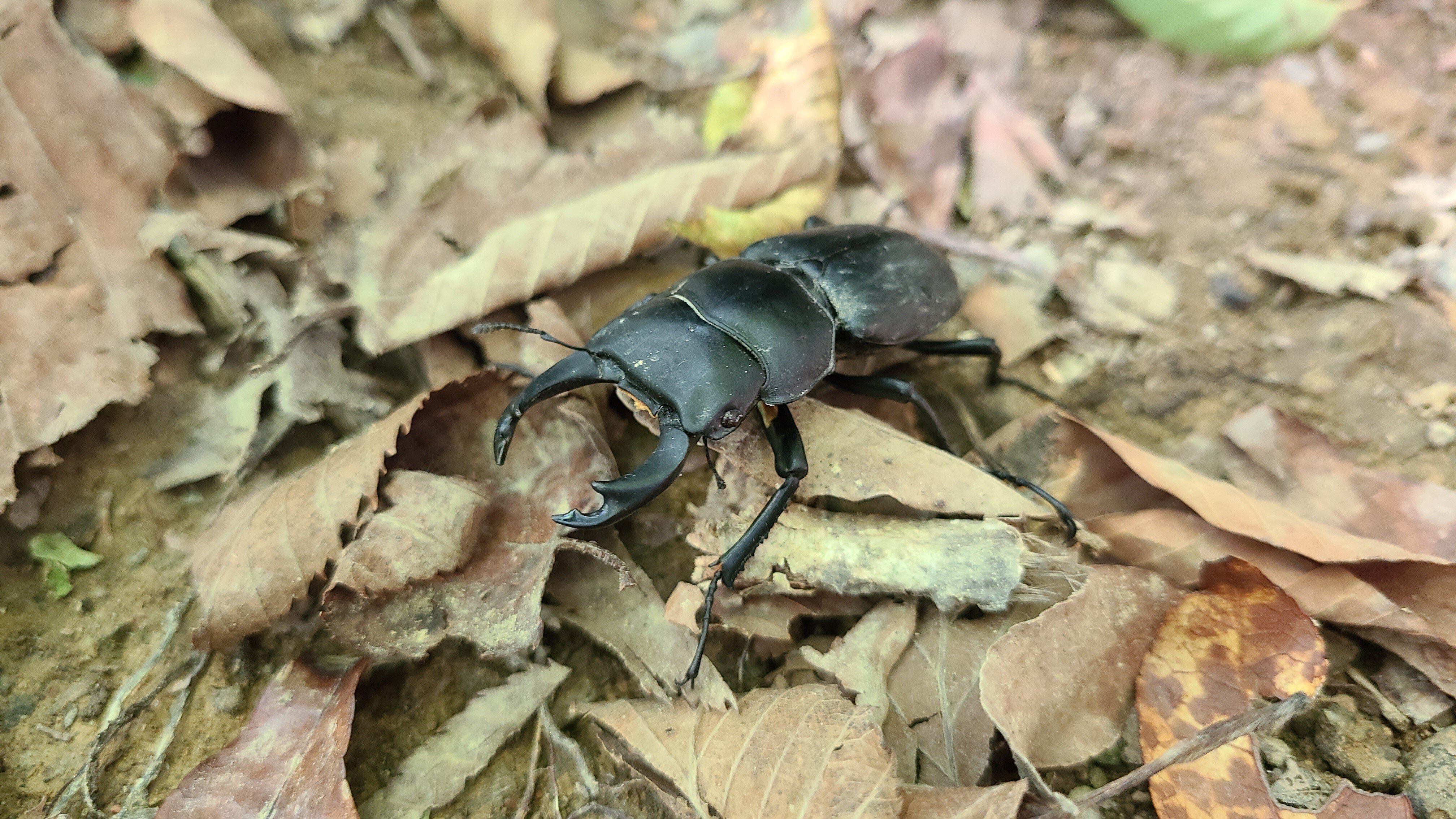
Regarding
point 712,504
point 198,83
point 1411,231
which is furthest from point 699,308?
point 1411,231

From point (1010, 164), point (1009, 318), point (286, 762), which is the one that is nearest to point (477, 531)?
point (286, 762)

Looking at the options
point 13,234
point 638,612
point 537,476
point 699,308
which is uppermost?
point 13,234

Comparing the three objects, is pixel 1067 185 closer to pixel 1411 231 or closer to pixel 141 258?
pixel 1411 231

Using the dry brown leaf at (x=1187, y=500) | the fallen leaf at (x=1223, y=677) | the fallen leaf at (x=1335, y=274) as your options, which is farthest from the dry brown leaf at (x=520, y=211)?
the fallen leaf at (x=1223, y=677)

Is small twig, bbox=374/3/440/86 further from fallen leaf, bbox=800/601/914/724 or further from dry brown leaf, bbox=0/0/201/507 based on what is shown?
fallen leaf, bbox=800/601/914/724

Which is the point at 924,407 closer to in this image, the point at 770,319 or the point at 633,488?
the point at 770,319

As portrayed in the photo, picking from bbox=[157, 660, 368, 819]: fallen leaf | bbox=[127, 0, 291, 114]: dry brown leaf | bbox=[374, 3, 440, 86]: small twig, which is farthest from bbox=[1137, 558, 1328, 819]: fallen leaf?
bbox=[374, 3, 440, 86]: small twig

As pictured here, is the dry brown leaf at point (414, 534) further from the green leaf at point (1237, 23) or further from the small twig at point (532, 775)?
the green leaf at point (1237, 23)
